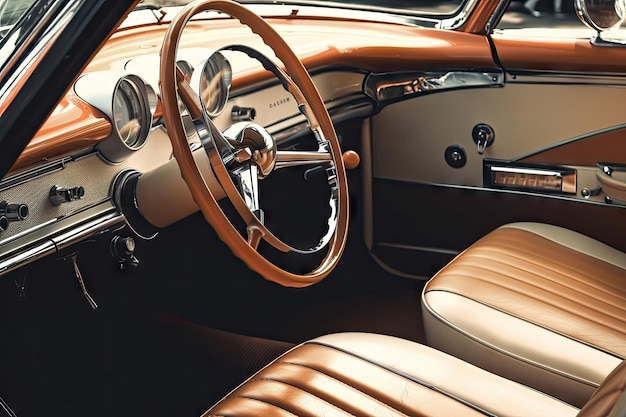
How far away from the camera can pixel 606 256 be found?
1.83 m

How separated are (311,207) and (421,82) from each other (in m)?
0.46

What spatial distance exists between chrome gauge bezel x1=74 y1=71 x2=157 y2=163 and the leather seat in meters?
0.45

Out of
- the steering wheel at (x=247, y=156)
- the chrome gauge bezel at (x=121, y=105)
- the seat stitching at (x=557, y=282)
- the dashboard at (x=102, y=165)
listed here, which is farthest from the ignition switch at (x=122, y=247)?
the seat stitching at (x=557, y=282)

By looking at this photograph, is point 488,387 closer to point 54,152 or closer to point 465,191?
point 54,152

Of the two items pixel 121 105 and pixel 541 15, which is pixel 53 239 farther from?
pixel 541 15

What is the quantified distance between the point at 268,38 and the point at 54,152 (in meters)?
0.41

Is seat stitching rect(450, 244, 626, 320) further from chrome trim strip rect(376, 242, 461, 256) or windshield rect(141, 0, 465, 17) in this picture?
windshield rect(141, 0, 465, 17)

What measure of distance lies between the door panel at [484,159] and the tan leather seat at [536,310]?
298 millimetres

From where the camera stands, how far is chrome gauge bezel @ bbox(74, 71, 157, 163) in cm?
141

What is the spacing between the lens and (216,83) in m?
1.58

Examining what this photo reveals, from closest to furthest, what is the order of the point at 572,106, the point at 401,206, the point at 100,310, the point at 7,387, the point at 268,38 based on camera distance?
the point at 268,38
the point at 7,387
the point at 100,310
the point at 572,106
the point at 401,206

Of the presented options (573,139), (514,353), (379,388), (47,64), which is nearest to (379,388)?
(379,388)

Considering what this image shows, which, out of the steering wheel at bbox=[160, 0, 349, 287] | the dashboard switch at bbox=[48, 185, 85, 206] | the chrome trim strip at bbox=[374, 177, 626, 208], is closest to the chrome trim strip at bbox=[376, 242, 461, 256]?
the chrome trim strip at bbox=[374, 177, 626, 208]

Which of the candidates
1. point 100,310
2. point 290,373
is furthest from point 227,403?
point 100,310
